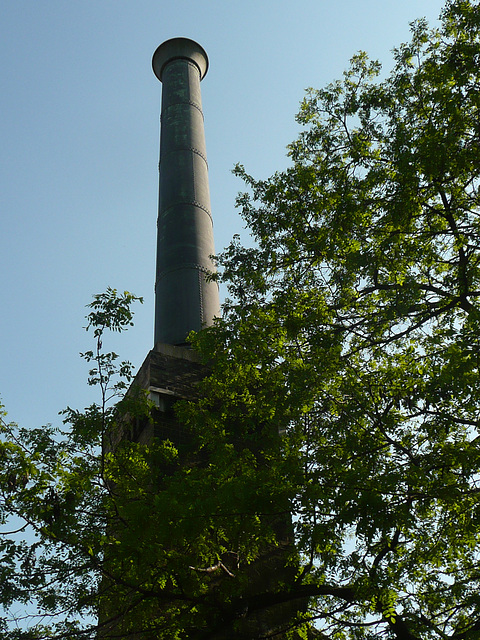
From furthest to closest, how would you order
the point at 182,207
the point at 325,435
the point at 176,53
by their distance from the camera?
the point at 176,53 → the point at 182,207 → the point at 325,435

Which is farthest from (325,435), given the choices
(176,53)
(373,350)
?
(176,53)

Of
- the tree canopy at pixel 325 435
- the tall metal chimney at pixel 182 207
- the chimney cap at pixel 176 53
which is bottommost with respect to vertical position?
the tree canopy at pixel 325 435

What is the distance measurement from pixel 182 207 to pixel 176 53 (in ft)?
28.0

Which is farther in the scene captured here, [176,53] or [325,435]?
[176,53]

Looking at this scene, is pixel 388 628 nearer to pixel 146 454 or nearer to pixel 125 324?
pixel 146 454

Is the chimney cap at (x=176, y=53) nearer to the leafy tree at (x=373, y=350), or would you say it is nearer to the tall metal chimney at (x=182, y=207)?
the tall metal chimney at (x=182, y=207)

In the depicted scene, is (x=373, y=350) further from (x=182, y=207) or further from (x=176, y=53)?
(x=176, y=53)

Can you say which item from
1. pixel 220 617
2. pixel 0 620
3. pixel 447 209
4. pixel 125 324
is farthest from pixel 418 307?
pixel 0 620

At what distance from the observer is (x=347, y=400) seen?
32.8ft

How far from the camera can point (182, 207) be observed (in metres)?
19.9

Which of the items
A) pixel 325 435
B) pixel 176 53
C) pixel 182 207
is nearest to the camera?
pixel 325 435

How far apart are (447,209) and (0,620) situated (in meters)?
8.65

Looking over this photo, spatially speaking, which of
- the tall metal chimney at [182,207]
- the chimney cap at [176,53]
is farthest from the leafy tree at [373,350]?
the chimney cap at [176,53]

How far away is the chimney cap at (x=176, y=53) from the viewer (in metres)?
25.1
